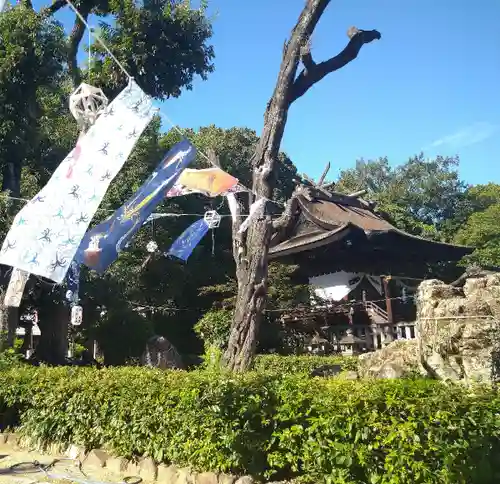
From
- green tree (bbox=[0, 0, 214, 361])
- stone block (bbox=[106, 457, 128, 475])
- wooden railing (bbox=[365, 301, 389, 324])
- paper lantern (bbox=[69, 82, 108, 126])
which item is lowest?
stone block (bbox=[106, 457, 128, 475])

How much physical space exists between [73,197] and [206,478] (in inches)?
149

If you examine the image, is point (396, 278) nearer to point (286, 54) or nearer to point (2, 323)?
point (286, 54)

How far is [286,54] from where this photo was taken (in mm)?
9211

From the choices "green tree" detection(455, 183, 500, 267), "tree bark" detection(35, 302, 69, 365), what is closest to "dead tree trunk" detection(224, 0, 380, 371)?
"tree bark" detection(35, 302, 69, 365)

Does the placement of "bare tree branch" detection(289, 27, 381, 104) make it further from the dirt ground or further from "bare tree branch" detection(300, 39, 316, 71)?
the dirt ground

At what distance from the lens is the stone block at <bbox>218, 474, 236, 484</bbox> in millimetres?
5027

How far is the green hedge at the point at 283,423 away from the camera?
3.95 meters

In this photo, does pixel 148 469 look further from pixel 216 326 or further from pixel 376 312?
pixel 376 312

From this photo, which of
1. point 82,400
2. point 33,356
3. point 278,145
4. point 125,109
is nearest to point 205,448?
point 82,400

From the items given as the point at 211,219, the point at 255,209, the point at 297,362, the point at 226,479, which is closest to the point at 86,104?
the point at 211,219

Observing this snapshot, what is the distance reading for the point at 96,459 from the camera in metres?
6.13

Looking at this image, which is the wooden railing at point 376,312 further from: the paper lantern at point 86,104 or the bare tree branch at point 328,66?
the paper lantern at point 86,104

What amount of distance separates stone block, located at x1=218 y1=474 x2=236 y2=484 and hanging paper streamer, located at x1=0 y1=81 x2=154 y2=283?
116 inches

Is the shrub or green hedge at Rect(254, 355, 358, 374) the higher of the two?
the shrub
